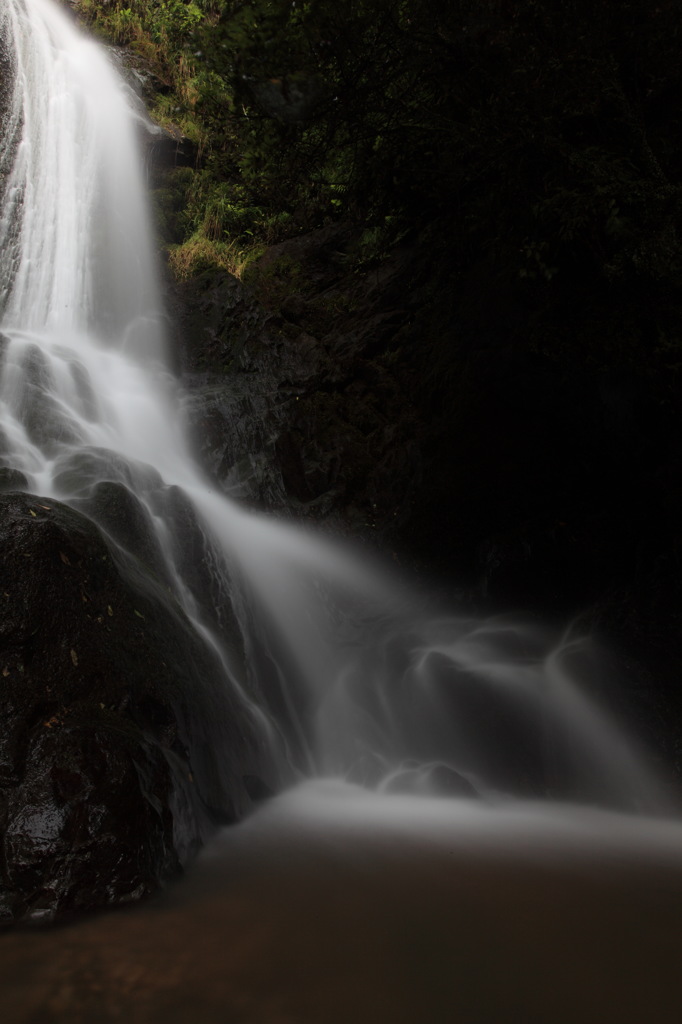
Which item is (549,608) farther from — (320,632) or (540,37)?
(540,37)

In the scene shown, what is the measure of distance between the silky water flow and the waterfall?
26mm

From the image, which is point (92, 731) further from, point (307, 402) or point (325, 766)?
point (307, 402)

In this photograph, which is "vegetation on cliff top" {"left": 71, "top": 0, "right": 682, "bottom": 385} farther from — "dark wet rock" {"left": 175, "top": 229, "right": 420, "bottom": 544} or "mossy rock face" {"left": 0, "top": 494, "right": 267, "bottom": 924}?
"mossy rock face" {"left": 0, "top": 494, "right": 267, "bottom": 924}

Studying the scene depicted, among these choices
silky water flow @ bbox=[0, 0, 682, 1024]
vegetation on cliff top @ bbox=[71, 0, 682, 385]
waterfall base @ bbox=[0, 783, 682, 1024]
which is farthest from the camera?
vegetation on cliff top @ bbox=[71, 0, 682, 385]

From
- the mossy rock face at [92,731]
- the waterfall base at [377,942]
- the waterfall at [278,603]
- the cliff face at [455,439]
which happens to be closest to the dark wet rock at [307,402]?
the cliff face at [455,439]

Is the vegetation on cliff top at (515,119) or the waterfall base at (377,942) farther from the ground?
the vegetation on cliff top at (515,119)

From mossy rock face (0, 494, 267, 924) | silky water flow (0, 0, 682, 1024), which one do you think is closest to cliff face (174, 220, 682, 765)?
silky water flow (0, 0, 682, 1024)

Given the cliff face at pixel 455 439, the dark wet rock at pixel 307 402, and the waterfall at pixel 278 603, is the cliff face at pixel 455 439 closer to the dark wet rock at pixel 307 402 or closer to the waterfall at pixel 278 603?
the dark wet rock at pixel 307 402

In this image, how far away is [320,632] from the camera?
6.65m

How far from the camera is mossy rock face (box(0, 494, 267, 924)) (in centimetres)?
266

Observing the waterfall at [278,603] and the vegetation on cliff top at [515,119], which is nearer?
the vegetation on cliff top at [515,119]

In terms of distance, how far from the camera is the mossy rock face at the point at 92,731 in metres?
2.66

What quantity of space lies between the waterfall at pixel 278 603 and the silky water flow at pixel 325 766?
3 cm

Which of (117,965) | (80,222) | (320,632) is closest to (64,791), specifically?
(117,965)
